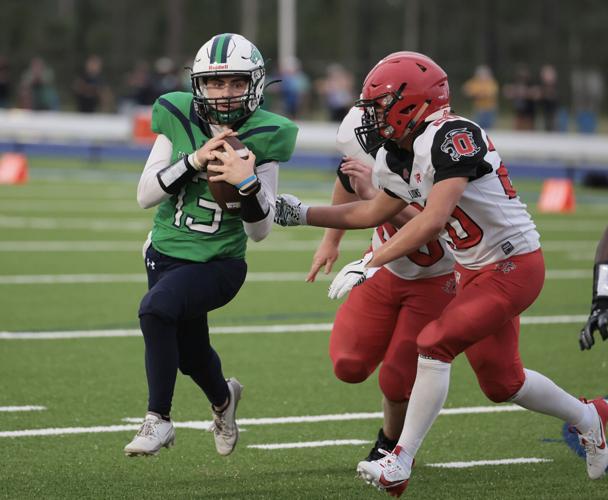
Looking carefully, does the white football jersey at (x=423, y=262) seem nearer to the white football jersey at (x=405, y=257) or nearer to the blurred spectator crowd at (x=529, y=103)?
the white football jersey at (x=405, y=257)

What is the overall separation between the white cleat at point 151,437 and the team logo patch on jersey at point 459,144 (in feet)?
4.75

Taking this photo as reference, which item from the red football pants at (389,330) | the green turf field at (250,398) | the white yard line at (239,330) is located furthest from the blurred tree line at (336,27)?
the red football pants at (389,330)

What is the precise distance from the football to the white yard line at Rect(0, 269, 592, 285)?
5.87m

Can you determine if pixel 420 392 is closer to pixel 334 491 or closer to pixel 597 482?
pixel 334 491

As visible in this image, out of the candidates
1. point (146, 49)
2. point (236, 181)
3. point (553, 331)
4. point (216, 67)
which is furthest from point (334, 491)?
point (146, 49)

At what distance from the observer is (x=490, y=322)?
4.62 metres

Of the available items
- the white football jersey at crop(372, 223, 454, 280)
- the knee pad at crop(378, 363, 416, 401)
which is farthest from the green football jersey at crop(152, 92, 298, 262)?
the knee pad at crop(378, 363, 416, 401)

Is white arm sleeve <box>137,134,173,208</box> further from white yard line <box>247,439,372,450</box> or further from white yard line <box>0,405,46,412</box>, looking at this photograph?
white yard line <box>0,405,46,412</box>

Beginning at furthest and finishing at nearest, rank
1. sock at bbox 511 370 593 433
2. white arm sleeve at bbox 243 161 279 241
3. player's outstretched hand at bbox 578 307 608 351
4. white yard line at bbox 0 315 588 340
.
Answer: white yard line at bbox 0 315 588 340, sock at bbox 511 370 593 433, white arm sleeve at bbox 243 161 279 241, player's outstretched hand at bbox 578 307 608 351

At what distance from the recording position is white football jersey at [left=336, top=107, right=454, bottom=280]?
522 centimetres

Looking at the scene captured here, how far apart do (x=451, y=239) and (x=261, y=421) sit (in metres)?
1.74

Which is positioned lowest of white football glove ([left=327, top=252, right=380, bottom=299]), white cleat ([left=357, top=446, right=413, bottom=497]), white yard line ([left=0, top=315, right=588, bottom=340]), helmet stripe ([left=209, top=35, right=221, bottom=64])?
white yard line ([left=0, top=315, right=588, bottom=340])

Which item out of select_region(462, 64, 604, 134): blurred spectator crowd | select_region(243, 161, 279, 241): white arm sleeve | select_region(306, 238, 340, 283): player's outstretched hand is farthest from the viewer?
select_region(462, 64, 604, 134): blurred spectator crowd

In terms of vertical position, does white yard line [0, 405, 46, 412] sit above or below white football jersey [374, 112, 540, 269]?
below
